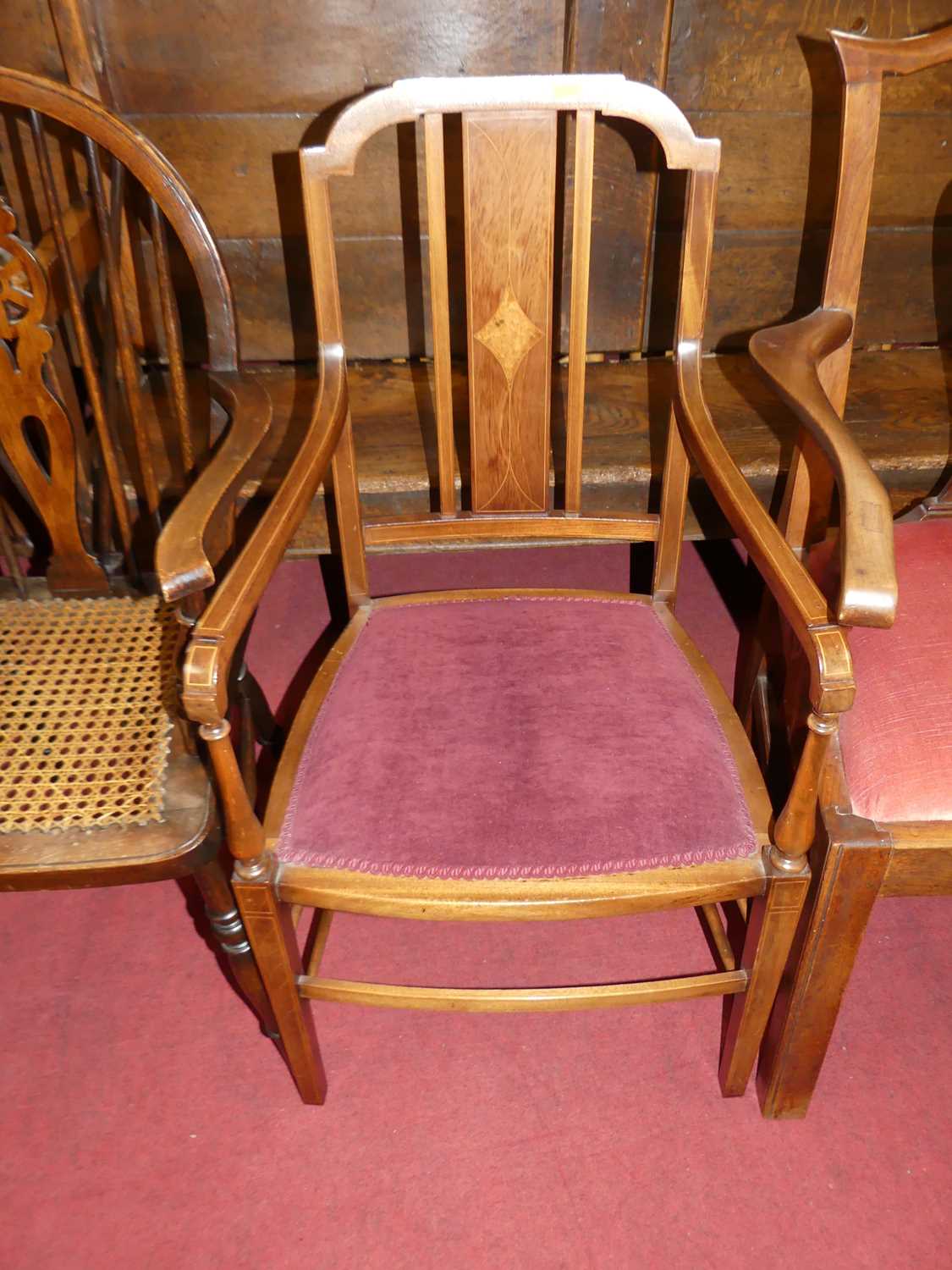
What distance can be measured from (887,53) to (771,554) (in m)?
0.63

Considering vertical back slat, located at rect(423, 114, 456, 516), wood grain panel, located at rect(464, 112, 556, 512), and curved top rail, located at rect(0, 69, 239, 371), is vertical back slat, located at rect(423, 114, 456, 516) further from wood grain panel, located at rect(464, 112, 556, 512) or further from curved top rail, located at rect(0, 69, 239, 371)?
curved top rail, located at rect(0, 69, 239, 371)

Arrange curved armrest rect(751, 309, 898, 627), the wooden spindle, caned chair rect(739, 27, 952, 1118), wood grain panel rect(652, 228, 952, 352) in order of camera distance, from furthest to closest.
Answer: wood grain panel rect(652, 228, 952, 352) → the wooden spindle → caned chair rect(739, 27, 952, 1118) → curved armrest rect(751, 309, 898, 627)

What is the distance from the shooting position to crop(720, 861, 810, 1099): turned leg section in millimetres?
985

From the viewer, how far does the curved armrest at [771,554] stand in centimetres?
81

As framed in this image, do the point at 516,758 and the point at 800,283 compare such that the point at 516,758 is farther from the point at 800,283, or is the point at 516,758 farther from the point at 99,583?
the point at 800,283

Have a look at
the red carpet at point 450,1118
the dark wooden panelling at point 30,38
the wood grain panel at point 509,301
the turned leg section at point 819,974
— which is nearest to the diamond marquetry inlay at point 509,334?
the wood grain panel at point 509,301

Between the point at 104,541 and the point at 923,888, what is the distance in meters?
1.17

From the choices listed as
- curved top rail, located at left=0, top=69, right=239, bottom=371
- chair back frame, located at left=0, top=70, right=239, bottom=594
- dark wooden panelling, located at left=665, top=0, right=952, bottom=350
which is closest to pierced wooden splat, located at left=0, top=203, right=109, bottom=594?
chair back frame, located at left=0, top=70, right=239, bottom=594

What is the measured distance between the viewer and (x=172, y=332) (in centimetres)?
122

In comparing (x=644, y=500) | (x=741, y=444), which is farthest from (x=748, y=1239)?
(x=741, y=444)

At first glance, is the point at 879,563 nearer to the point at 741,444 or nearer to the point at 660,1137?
the point at 660,1137

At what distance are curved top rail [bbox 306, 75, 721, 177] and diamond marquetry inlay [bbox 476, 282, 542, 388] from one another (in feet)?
Result: 0.71

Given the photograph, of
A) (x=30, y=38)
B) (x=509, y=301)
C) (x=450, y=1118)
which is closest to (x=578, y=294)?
(x=509, y=301)

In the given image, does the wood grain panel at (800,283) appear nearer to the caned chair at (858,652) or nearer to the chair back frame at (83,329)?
the caned chair at (858,652)
